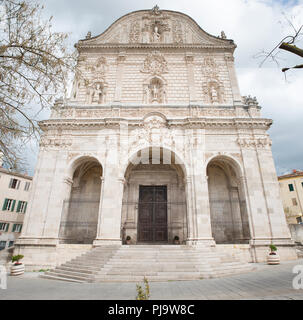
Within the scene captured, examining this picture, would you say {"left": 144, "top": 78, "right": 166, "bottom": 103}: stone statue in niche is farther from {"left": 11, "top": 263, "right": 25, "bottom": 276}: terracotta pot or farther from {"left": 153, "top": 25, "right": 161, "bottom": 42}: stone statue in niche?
{"left": 11, "top": 263, "right": 25, "bottom": 276}: terracotta pot

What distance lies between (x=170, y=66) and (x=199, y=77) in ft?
8.95

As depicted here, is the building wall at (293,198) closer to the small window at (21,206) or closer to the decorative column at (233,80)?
the decorative column at (233,80)

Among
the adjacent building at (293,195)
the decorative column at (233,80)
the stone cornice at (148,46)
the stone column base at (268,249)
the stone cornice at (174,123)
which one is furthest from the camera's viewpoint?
the adjacent building at (293,195)

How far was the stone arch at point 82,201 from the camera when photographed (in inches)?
546

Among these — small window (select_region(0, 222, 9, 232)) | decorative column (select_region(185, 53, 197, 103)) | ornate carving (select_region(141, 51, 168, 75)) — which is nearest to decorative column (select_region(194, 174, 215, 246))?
decorative column (select_region(185, 53, 197, 103))

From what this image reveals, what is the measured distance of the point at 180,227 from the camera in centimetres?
1445

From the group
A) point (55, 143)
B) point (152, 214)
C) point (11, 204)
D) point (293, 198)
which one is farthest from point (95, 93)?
point (293, 198)

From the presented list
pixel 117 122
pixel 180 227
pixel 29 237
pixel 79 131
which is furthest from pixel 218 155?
pixel 29 237

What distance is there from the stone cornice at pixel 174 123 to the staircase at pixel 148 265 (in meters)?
8.01

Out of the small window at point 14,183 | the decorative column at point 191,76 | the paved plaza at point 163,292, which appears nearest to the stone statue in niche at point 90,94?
the decorative column at point 191,76

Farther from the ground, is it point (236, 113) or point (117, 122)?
point (236, 113)

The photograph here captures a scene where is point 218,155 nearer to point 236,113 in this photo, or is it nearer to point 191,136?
point 191,136

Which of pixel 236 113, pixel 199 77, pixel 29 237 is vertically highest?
pixel 199 77

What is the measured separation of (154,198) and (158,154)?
3449mm
